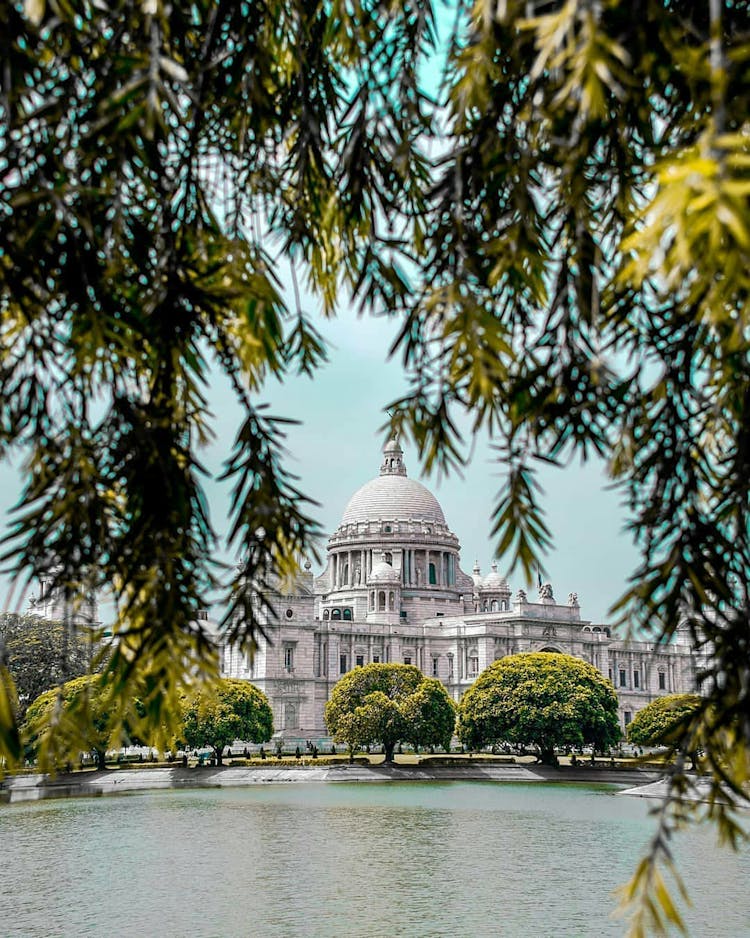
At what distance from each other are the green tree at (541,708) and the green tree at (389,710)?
1903 millimetres

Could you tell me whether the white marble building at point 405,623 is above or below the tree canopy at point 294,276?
above

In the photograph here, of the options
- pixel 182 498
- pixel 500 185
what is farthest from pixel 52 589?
pixel 500 185

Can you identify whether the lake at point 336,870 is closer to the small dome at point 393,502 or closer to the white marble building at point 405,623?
the white marble building at point 405,623

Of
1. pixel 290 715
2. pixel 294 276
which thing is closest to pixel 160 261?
pixel 294 276

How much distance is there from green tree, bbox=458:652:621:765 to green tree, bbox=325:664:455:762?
1.90 metres

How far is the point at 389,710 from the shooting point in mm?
57812

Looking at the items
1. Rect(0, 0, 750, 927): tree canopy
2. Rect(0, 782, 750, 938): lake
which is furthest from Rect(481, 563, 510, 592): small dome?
Rect(0, 0, 750, 927): tree canopy

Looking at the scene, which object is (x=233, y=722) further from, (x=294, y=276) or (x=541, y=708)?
(x=294, y=276)

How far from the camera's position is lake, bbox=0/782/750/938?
711 inches

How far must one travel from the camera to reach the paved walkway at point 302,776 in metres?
48.6

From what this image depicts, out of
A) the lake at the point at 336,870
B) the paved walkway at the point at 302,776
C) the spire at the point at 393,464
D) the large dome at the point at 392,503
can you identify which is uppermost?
the spire at the point at 393,464

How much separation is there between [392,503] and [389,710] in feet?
158

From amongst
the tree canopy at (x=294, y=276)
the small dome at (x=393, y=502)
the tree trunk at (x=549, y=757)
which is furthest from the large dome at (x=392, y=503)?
the tree canopy at (x=294, y=276)

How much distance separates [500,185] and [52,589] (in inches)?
96.7
